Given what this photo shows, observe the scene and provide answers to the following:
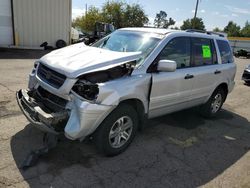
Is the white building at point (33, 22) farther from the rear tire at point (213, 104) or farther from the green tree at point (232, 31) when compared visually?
the green tree at point (232, 31)

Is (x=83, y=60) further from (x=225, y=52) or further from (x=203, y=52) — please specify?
(x=225, y=52)

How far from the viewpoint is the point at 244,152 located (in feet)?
15.6

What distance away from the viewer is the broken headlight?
3443 millimetres

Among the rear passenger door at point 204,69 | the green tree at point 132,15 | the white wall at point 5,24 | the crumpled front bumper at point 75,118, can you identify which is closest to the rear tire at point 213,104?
the rear passenger door at point 204,69

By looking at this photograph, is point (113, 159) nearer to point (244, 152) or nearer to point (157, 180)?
point (157, 180)

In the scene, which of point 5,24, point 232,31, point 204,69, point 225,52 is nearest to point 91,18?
point 5,24

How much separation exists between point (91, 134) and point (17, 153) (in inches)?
43.5

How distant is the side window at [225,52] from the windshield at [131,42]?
2.20m

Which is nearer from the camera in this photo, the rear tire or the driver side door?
the driver side door

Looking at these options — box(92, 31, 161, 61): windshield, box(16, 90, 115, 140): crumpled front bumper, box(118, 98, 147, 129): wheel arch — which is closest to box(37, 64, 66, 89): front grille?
box(16, 90, 115, 140): crumpled front bumper

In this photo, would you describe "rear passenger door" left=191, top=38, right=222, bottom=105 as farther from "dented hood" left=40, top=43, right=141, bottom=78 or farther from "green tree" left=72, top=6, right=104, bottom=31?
"green tree" left=72, top=6, right=104, bottom=31

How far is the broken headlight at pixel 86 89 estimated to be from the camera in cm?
344

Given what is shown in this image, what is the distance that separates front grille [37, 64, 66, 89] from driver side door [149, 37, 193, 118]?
4.73 feet

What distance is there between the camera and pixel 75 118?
3377 mm
